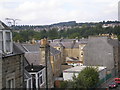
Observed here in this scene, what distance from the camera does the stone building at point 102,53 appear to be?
4288 cm

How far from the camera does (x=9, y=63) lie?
32.7 feet

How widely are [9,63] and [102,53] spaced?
114 feet

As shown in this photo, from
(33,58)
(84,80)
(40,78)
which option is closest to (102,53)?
(33,58)

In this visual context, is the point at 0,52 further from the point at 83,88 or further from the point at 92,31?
the point at 92,31

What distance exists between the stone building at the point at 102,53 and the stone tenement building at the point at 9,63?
32.9 meters

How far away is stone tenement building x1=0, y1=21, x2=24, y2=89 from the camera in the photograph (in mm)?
9586

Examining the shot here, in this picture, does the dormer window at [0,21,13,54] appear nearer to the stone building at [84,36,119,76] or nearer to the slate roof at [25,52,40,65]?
the slate roof at [25,52,40,65]

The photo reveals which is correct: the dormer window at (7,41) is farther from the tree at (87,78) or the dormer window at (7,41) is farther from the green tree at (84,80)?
the tree at (87,78)

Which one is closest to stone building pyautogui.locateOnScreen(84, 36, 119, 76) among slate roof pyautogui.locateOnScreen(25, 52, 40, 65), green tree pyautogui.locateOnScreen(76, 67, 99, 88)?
green tree pyautogui.locateOnScreen(76, 67, 99, 88)

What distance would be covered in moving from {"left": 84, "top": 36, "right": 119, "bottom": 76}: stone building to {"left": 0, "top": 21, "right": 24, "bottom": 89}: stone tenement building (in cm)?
3292

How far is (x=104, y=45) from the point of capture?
43406 millimetres

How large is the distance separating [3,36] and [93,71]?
60.2 feet

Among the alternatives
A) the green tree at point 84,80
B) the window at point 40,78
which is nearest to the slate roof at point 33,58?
the green tree at point 84,80

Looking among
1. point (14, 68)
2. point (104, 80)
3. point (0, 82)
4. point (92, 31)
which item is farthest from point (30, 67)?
point (92, 31)
